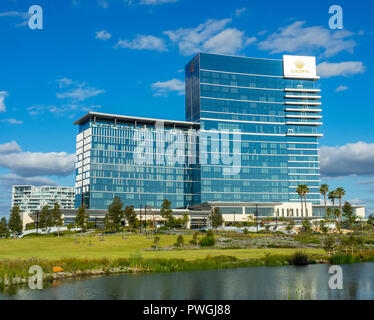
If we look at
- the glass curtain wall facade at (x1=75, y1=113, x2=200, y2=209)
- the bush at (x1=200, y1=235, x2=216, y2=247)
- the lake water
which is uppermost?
the glass curtain wall facade at (x1=75, y1=113, x2=200, y2=209)

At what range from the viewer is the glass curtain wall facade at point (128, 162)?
7165 inches

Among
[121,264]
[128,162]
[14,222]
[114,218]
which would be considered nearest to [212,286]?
[121,264]

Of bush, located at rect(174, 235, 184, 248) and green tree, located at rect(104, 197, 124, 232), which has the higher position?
green tree, located at rect(104, 197, 124, 232)

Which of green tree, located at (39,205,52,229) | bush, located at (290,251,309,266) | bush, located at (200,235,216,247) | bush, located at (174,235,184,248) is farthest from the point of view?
green tree, located at (39,205,52,229)

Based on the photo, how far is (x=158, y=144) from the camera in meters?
195

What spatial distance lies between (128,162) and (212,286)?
152m

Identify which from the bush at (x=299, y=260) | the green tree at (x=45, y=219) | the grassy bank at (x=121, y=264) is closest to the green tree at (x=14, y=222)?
the green tree at (x=45, y=219)

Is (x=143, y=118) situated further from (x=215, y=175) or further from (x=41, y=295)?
(x=41, y=295)

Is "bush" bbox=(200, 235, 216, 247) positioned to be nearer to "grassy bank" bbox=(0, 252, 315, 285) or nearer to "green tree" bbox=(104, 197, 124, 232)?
"grassy bank" bbox=(0, 252, 315, 285)

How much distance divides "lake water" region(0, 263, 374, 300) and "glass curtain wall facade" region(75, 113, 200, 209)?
136750 mm

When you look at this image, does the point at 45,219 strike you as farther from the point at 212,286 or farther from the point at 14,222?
the point at 212,286

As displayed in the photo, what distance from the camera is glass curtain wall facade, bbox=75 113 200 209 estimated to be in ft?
597

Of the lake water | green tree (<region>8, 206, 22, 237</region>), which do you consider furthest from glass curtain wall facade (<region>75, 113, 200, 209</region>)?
the lake water
